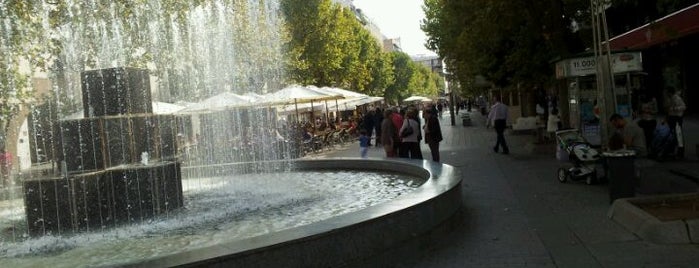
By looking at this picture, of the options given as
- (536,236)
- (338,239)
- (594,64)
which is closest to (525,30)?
(594,64)

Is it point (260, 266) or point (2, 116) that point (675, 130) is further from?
point (2, 116)

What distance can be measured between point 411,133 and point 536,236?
7.63 metres

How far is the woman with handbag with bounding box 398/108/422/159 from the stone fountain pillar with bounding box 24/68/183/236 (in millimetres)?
6808

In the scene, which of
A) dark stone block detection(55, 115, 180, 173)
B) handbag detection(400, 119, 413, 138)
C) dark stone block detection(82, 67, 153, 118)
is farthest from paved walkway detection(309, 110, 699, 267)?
dark stone block detection(82, 67, 153, 118)

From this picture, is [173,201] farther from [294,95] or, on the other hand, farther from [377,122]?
[377,122]

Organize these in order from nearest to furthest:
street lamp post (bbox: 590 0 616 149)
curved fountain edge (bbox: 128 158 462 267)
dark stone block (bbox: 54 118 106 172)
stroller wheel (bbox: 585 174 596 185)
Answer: curved fountain edge (bbox: 128 158 462 267), dark stone block (bbox: 54 118 106 172), stroller wheel (bbox: 585 174 596 185), street lamp post (bbox: 590 0 616 149)

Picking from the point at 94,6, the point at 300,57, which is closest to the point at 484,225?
the point at 94,6

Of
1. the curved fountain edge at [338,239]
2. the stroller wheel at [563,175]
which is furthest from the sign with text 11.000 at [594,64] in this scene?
the curved fountain edge at [338,239]

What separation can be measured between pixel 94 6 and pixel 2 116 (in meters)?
5.62

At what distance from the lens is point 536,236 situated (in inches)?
271

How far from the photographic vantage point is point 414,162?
11414 millimetres

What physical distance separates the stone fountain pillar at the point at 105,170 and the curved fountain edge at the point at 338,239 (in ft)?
11.2

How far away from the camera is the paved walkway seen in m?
5.79

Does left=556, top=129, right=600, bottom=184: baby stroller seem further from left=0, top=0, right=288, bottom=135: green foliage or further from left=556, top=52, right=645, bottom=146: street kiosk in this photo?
left=0, top=0, right=288, bottom=135: green foliage
